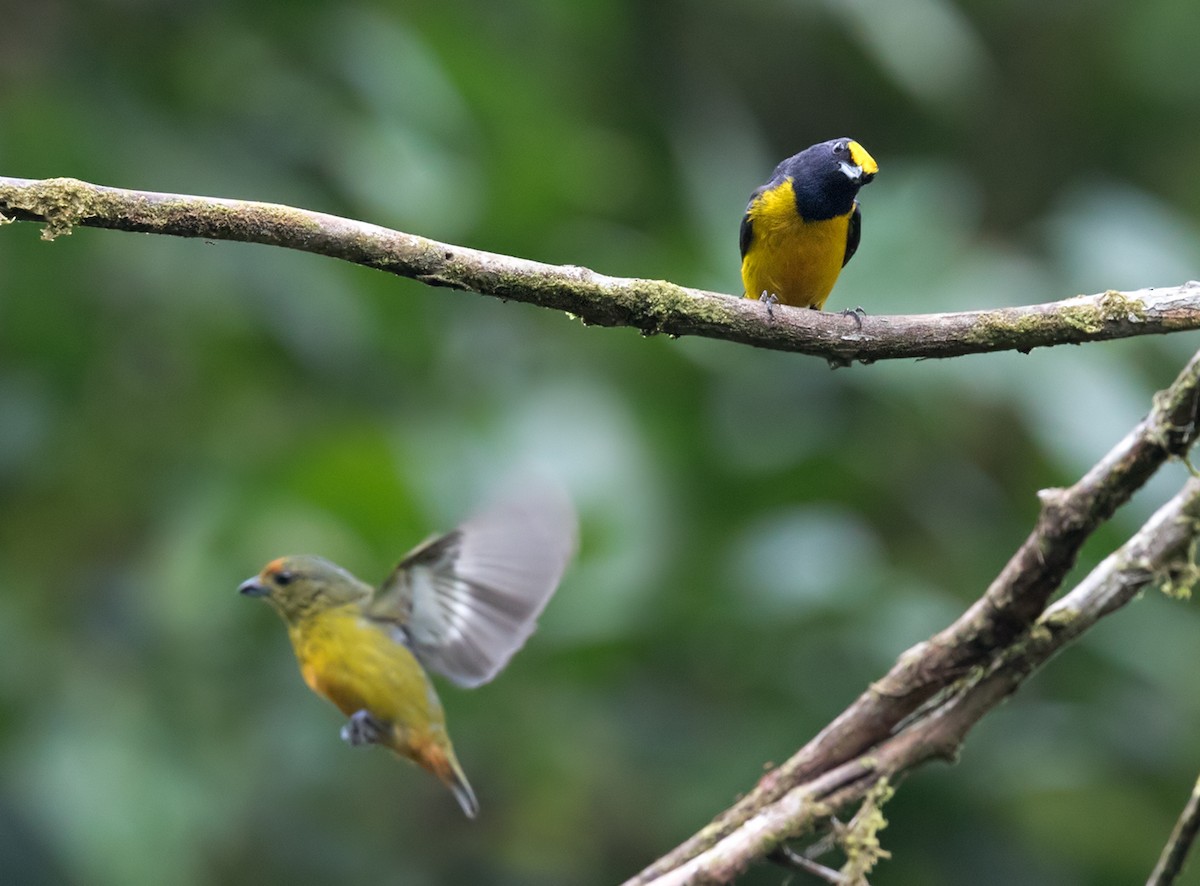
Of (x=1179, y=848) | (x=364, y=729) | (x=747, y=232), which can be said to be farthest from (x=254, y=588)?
(x=1179, y=848)

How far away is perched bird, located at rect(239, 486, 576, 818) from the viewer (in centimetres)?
351

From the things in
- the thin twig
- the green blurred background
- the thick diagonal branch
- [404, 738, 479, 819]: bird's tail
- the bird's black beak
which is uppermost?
the green blurred background

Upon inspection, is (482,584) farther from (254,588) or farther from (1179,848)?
(1179,848)

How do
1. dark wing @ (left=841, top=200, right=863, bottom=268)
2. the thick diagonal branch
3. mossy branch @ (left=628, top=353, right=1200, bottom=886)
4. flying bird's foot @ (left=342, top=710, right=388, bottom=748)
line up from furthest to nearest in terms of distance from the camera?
dark wing @ (left=841, top=200, right=863, bottom=268) < flying bird's foot @ (left=342, top=710, right=388, bottom=748) < the thick diagonal branch < mossy branch @ (left=628, top=353, right=1200, bottom=886)

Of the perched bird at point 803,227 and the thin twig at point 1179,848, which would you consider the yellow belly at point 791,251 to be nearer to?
the perched bird at point 803,227

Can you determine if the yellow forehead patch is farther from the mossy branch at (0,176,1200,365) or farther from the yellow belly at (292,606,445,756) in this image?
the yellow belly at (292,606,445,756)

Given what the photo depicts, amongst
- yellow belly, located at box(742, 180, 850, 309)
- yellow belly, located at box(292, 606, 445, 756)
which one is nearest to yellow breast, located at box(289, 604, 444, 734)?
yellow belly, located at box(292, 606, 445, 756)

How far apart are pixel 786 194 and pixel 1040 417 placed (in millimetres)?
1495

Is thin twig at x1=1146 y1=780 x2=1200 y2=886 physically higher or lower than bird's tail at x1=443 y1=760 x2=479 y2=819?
lower

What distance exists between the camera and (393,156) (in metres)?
6.00

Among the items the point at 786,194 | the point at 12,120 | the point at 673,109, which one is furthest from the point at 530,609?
the point at 673,109

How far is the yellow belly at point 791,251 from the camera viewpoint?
4344 millimetres

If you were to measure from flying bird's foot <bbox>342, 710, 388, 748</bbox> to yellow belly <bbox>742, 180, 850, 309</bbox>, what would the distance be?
1.75 m

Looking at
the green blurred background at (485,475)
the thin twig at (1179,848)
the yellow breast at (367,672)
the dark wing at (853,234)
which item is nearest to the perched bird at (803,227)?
the dark wing at (853,234)
